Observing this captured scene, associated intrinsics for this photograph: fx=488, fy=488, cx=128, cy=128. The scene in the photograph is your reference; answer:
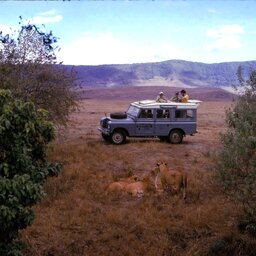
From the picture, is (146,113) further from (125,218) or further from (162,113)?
(125,218)

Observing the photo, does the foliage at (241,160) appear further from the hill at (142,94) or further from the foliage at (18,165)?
the hill at (142,94)

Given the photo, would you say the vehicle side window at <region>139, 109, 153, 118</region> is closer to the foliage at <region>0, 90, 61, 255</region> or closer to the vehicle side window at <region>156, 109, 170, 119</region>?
the vehicle side window at <region>156, 109, 170, 119</region>

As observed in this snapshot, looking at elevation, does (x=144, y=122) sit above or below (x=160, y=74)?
below

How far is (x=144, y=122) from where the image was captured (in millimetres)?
20828

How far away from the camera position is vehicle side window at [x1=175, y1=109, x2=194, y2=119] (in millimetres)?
21153

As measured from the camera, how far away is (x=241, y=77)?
11.7 meters

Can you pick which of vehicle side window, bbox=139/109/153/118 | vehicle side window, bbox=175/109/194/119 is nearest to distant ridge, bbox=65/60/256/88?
vehicle side window, bbox=175/109/194/119

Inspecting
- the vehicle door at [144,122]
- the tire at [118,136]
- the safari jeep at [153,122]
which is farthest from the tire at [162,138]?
the tire at [118,136]

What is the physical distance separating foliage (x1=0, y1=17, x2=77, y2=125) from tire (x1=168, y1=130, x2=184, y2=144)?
470 centimetres

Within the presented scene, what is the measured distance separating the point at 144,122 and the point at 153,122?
41 centimetres

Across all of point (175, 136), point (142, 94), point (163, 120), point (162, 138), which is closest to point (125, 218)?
point (163, 120)

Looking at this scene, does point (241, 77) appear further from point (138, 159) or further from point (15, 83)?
point (15, 83)

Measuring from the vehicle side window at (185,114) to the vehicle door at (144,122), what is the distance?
1.14 m

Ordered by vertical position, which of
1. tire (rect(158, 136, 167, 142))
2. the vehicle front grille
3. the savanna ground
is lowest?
the savanna ground
